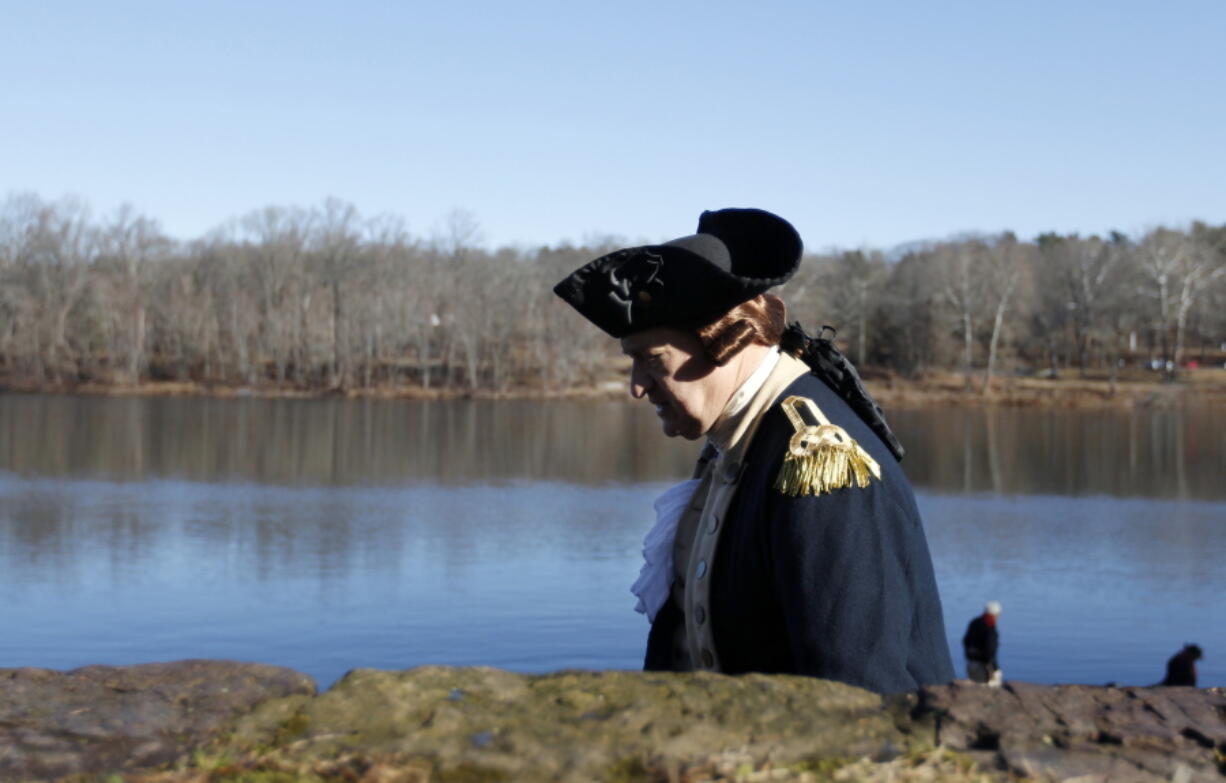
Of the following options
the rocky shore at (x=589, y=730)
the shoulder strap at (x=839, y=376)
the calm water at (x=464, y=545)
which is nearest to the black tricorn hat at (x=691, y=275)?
the shoulder strap at (x=839, y=376)

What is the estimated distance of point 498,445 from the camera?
5122 centimetres

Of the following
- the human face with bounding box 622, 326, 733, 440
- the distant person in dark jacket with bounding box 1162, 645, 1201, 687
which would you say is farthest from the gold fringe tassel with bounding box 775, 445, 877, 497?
the distant person in dark jacket with bounding box 1162, 645, 1201, 687

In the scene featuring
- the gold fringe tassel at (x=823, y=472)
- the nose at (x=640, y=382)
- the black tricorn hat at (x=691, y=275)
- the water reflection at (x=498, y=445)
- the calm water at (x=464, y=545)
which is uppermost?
the black tricorn hat at (x=691, y=275)

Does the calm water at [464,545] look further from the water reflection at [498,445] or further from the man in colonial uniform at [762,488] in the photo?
the man in colonial uniform at [762,488]

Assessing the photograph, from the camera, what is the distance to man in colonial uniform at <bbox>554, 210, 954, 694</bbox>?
96.0 inches

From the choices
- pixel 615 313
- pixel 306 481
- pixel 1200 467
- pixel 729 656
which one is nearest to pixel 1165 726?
pixel 729 656

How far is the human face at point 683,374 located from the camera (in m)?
2.81

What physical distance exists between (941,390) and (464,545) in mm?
56597

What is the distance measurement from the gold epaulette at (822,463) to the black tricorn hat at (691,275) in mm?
345

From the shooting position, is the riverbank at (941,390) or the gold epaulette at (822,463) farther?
the riverbank at (941,390)

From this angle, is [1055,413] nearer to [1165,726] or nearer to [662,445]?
[662,445]

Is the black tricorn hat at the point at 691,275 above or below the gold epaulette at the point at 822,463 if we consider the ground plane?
above

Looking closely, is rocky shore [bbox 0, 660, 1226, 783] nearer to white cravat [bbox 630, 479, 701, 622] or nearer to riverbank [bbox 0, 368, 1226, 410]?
white cravat [bbox 630, 479, 701, 622]

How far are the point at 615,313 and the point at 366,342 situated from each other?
281 ft
